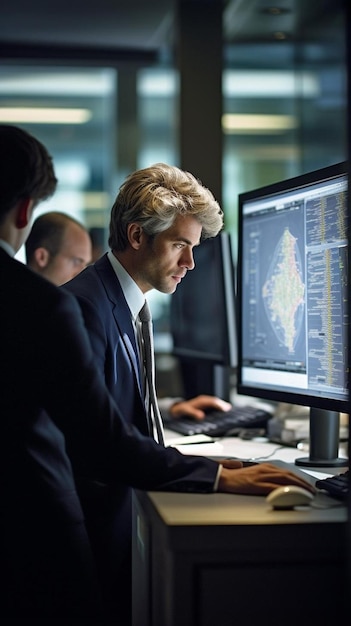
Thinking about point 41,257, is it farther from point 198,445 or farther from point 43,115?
point 43,115

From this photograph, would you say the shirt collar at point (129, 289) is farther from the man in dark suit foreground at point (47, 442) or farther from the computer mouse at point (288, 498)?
the computer mouse at point (288, 498)

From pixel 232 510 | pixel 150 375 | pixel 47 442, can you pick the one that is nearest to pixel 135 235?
pixel 150 375

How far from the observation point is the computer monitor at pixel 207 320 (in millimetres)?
Result: 2506

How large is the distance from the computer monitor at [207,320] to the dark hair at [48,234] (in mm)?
440

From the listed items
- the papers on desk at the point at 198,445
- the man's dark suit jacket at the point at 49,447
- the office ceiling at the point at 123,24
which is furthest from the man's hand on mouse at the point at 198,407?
the office ceiling at the point at 123,24

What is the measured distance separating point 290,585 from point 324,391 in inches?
21.7

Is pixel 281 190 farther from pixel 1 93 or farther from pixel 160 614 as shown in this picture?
pixel 1 93

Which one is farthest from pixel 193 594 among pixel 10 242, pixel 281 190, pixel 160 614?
pixel 281 190

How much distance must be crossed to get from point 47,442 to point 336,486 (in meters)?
0.46

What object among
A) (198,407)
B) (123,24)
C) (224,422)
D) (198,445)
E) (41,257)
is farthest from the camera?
(123,24)

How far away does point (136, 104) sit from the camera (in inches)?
232

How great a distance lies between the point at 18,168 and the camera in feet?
4.43

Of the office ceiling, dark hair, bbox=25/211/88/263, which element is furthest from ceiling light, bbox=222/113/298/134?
dark hair, bbox=25/211/88/263

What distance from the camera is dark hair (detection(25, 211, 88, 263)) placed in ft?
9.87
